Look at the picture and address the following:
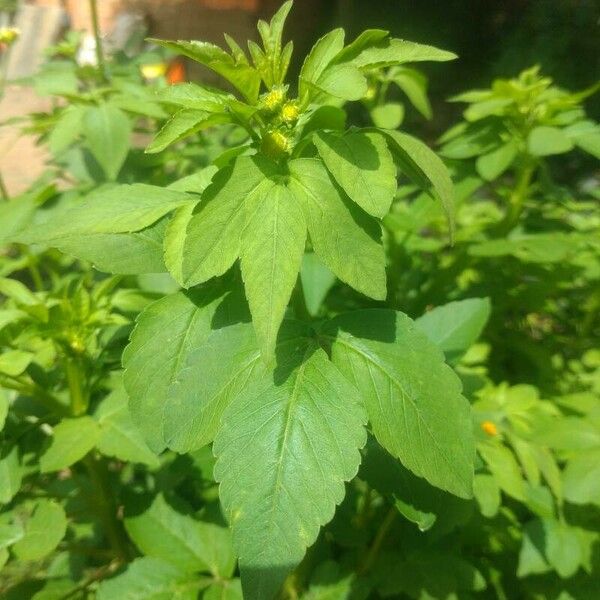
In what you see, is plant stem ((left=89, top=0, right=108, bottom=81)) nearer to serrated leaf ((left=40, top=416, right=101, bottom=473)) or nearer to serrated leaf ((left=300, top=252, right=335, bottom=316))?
serrated leaf ((left=300, top=252, right=335, bottom=316))

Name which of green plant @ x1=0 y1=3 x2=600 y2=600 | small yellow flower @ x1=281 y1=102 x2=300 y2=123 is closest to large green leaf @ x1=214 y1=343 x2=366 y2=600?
green plant @ x1=0 y1=3 x2=600 y2=600

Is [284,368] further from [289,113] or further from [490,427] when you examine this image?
[490,427]

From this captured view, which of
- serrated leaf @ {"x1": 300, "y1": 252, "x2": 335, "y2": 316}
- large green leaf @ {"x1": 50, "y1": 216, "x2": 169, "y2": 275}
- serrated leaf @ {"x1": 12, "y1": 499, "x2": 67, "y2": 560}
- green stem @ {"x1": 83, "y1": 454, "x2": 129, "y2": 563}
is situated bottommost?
green stem @ {"x1": 83, "y1": 454, "x2": 129, "y2": 563}

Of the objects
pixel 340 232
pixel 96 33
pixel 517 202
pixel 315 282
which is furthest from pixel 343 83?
pixel 96 33

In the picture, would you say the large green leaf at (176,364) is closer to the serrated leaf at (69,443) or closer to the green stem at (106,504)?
the serrated leaf at (69,443)

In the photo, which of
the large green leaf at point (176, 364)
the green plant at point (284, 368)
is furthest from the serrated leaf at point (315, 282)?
the large green leaf at point (176, 364)

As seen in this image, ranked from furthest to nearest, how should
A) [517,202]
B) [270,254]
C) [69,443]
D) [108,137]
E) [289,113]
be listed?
[517,202]
[108,137]
[69,443]
[289,113]
[270,254]
